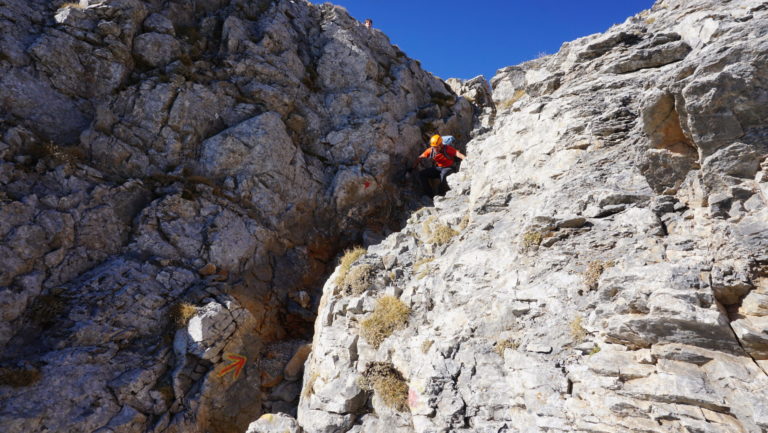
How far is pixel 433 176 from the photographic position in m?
18.7

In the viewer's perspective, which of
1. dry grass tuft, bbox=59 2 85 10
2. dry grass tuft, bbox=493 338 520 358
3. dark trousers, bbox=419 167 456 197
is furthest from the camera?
dark trousers, bbox=419 167 456 197

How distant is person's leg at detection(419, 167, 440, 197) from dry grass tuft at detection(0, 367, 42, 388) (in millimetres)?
15655

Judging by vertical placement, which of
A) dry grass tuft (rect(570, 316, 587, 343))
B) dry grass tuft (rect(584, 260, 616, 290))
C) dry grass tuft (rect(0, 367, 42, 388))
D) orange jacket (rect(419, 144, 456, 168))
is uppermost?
orange jacket (rect(419, 144, 456, 168))

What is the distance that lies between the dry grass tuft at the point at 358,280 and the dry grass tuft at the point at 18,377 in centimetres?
848

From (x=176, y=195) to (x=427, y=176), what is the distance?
11116 mm

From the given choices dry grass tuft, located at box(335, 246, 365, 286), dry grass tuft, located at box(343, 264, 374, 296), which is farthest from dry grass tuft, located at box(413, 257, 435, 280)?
dry grass tuft, located at box(335, 246, 365, 286)

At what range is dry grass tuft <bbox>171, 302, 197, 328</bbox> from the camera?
494 inches

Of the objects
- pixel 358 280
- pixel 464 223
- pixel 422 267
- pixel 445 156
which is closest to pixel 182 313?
pixel 358 280

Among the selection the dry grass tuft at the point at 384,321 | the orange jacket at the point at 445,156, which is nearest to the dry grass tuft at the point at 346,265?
the dry grass tuft at the point at 384,321

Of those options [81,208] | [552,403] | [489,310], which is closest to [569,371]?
[552,403]

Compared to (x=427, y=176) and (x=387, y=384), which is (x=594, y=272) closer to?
(x=387, y=384)

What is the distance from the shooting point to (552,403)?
5762mm

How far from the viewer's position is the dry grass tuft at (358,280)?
442 inches

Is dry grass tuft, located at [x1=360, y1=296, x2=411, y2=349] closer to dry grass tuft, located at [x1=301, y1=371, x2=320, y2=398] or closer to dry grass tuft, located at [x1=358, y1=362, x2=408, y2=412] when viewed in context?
dry grass tuft, located at [x1=358, y1=362, x2=408, y2=412]
